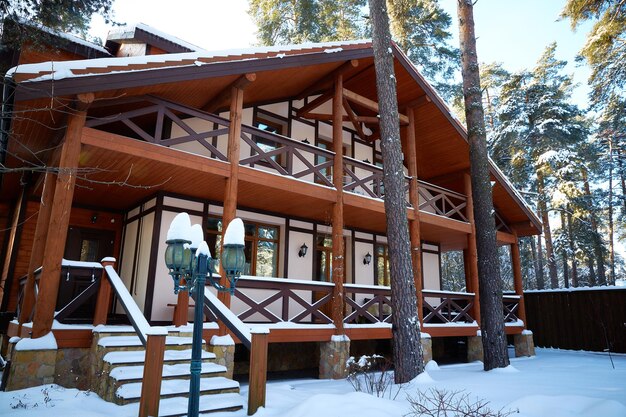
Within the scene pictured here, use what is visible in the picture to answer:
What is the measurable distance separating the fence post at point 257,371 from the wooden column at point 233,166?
2.29 metres

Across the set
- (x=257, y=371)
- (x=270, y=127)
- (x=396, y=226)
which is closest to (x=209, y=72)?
(x=270, y=127)

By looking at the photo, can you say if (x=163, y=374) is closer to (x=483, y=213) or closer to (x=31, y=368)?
(x=31, y=368)

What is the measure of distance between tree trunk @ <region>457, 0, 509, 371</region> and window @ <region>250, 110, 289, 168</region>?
186 inches

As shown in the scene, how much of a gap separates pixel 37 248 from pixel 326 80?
7.45m

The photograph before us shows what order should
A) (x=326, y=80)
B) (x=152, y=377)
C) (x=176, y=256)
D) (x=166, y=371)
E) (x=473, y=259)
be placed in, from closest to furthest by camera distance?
(x=176, y=256)
(x=152, y=377)
(x=166, y=371)
(x=326, y=80)
(x=473, y=259)

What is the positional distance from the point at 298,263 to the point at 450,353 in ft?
23.1

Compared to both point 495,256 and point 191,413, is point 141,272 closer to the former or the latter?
point 191,413

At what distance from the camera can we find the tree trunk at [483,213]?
28.3ft

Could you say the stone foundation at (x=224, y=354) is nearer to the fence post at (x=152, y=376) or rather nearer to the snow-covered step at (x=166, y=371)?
the snow-covered step at (x=166, y=371)

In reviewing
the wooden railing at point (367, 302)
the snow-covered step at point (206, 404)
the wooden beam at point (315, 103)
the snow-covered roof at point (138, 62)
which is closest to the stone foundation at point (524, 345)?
the wooden railing at point (367, 302)

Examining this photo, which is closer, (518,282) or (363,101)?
(363,101)

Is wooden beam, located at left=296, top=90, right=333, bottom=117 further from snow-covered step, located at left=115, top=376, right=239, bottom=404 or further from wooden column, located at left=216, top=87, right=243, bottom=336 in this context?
snow-covered step, located at left=115, top=376, right=239, bottom=404

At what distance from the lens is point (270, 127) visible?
11406 millimetres

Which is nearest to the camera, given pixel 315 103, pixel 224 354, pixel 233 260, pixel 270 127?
pixel 233 260
